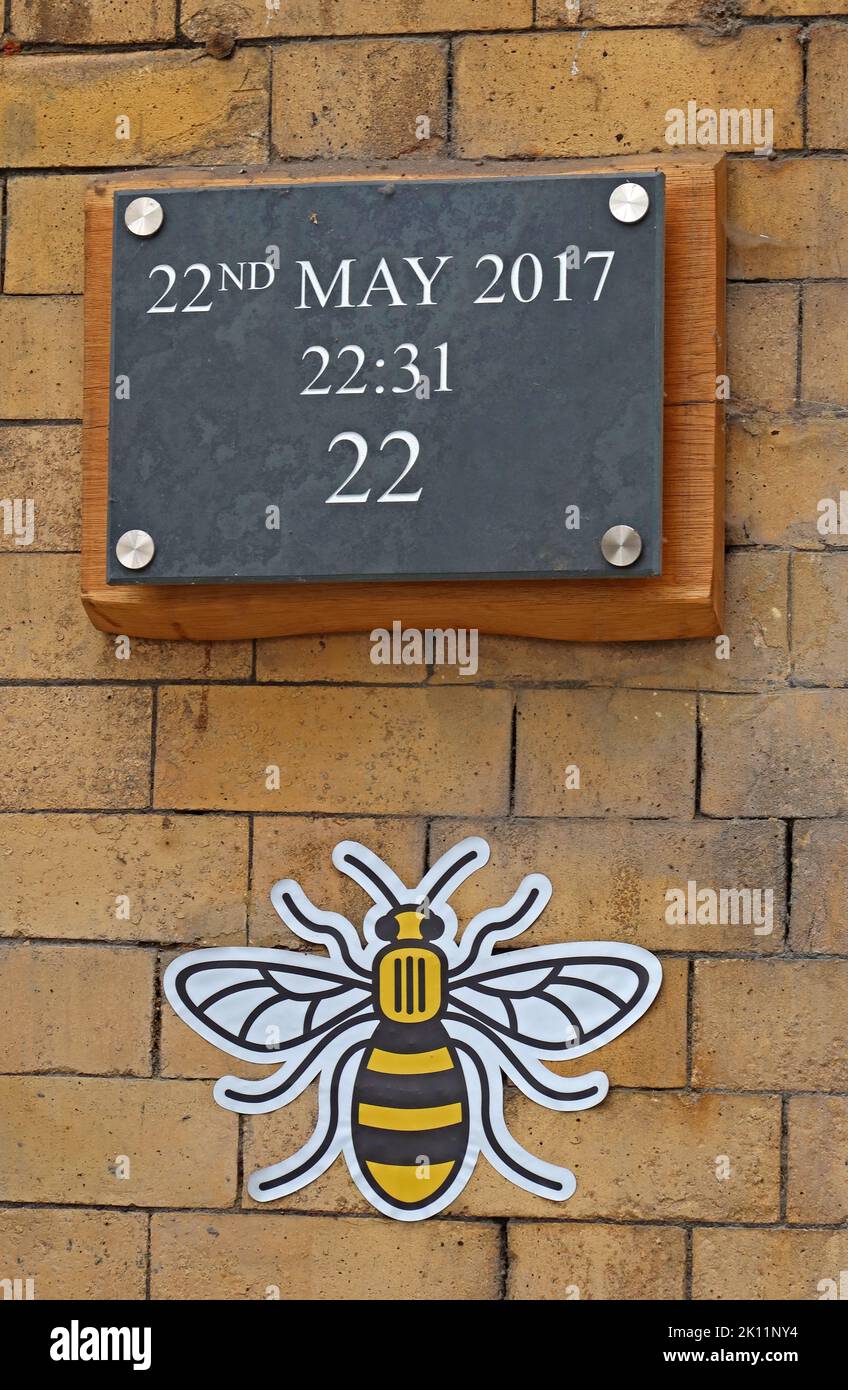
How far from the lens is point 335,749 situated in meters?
3.00

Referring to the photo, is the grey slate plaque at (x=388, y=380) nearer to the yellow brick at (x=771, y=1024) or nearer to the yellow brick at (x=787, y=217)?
the yellow brick at (x=787, y=217)

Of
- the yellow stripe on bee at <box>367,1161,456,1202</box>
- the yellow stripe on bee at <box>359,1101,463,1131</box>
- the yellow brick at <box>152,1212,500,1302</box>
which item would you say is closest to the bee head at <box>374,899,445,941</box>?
the yellow stripe on bee at <box>359,1101,463,1131</box>

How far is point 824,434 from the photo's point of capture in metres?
2.94

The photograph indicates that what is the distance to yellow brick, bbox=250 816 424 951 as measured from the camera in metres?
2.96

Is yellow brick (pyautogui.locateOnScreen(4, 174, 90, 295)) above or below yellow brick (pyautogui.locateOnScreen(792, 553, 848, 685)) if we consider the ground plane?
above

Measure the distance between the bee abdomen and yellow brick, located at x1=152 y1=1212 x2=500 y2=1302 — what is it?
0.09m

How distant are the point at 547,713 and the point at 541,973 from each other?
504 mm

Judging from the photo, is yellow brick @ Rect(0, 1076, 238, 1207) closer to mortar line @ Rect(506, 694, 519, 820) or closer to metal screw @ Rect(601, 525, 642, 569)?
mortar line @ Rect(506, 694, 519, 820)

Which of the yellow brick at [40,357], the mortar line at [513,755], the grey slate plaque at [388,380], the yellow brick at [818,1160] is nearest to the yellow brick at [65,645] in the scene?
the grey slate plaque at [388,380]

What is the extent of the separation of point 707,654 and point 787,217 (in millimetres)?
881

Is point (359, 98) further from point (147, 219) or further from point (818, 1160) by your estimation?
point (818, 1160)

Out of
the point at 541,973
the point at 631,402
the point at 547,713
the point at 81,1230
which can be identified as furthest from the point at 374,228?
the point at 81,1230

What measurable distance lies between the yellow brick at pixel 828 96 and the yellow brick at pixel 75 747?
1752 millimetres

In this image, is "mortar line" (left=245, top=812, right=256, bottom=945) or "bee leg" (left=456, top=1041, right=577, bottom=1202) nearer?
"bee leg" (left=456, top=1041, right=577, bottom=1202)
